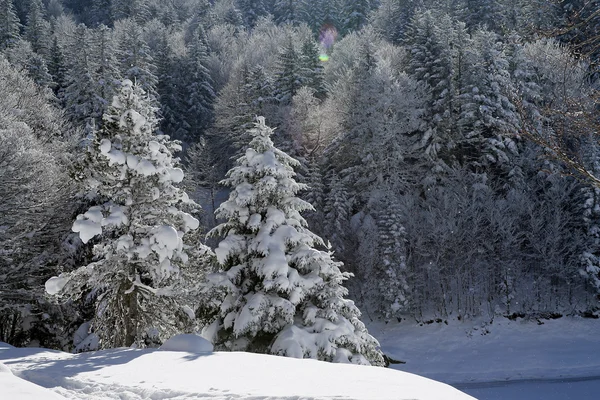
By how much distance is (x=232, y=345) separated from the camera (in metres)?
14.0

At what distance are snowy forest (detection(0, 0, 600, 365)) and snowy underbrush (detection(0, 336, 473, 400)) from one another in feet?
11.1

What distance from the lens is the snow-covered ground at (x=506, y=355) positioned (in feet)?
91.8

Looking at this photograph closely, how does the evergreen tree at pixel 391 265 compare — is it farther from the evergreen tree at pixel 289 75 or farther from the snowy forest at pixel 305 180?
the evergreen tree at pixel 289 75

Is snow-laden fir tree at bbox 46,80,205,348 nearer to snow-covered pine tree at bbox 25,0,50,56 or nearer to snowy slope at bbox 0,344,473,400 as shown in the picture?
snowy slope at bbox 0,344,473,400

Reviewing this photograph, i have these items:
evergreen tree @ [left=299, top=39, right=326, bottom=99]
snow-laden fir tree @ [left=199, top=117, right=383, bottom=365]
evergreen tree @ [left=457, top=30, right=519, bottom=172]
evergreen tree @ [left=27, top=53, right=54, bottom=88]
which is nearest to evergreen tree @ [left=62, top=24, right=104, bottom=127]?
evergreen tree @ [left=27, top=53, right=54, bottom=88]

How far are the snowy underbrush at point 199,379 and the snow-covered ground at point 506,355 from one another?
71.0ft

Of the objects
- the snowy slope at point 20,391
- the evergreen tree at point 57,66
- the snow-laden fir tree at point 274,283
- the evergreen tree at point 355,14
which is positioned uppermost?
the evergreen tree at point 355,14

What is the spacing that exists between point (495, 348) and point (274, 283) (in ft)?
73.9

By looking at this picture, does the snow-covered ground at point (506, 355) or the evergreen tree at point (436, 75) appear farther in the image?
the evergreen tree at point (436, 75)

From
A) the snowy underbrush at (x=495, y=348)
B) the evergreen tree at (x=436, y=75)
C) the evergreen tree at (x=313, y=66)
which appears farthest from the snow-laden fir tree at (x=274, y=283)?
the evergreen tree at (x=313, y=66)

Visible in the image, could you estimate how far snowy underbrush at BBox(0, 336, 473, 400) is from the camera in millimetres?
6711

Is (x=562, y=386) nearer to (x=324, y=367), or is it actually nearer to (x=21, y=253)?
(x=324, y=367)

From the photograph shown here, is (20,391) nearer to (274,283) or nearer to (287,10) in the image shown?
(274,283)

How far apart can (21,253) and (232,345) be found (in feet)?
34.7
